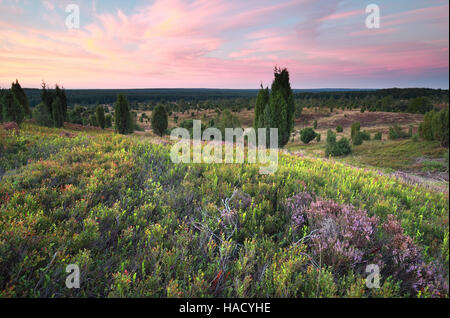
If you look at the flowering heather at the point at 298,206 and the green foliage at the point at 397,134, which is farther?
the green foliage at the point at 397,134

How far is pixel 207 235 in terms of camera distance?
10.7 feet

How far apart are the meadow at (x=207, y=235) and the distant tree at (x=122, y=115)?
136ft

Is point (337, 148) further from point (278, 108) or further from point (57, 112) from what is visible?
point (57, 112)

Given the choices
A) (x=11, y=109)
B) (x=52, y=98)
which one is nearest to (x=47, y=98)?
(x=52, y=98)

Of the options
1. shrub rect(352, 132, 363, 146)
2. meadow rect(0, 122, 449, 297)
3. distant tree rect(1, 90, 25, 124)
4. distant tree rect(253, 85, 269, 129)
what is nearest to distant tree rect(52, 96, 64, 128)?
distant tree rect(1, 90, 25, 124)

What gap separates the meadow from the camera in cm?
247

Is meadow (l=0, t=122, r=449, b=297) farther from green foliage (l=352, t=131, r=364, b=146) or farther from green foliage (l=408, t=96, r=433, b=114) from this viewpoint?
green foliage (l=352, t=131, r=364, b=146)

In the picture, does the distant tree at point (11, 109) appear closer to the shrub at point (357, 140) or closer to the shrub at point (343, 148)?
the shrub at point (343, 148)

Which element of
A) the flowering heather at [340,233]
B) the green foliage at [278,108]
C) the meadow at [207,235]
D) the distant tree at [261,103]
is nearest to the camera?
the meadow at [207,235]

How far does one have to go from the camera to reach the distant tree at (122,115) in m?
42.8

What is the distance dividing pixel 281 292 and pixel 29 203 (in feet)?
13.0

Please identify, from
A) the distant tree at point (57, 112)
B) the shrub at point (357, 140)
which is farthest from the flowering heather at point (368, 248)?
the distant tree at point (57, 112)
